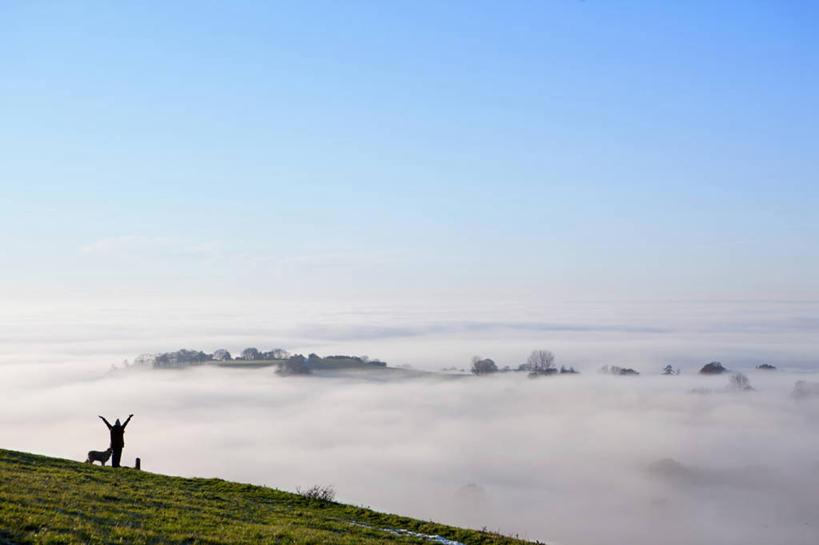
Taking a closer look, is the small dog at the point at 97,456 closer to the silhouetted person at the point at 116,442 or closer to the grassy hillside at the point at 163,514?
the silhouetted person at the point at 116,442

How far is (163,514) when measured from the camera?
22578 millimetres

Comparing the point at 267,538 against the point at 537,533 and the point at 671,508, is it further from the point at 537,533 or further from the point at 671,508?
the point at 671,508

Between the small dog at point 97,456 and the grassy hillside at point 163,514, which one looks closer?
the grassy hillside at point 163,514

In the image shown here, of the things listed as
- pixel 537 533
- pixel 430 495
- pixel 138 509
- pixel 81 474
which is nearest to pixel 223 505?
pixel 138 509

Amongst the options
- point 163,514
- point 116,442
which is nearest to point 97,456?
point 116,442

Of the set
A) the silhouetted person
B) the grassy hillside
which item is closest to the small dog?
the silhouetted person

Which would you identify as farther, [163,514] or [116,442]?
[116,442]

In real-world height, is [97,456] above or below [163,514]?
below

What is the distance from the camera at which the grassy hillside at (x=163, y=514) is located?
1775 cm

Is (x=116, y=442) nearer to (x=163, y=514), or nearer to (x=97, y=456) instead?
(x=97, y=456)

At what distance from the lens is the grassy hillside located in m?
17.8

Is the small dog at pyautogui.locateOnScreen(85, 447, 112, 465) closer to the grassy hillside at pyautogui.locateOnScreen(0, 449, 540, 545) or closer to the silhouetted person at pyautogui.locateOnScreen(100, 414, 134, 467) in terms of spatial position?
the silhouetted person at pyautogui.locateOnScreen(100, 414, 134, 467)

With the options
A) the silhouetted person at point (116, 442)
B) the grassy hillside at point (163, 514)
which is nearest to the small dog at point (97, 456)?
the silhouetted person at point (116, 442)

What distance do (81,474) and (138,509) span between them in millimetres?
10928
